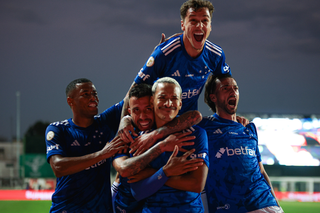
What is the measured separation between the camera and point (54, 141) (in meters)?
3.21

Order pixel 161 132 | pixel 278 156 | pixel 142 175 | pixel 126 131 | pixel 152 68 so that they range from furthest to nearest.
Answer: pixel 278 156
pixel 152 68
pixel 126 131
pixel 161 132
pixel 142 175

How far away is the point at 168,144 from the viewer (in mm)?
2490

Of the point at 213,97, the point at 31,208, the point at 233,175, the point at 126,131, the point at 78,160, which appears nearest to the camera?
the point at 126,131

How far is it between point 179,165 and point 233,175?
1.30 m

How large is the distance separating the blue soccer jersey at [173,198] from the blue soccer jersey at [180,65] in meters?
0.99

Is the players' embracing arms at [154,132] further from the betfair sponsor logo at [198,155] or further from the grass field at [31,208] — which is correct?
the grass field at [31,208]

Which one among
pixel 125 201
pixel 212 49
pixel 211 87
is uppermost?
pixel 212 49

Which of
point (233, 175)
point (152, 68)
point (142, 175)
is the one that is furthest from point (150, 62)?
point (233, 175)

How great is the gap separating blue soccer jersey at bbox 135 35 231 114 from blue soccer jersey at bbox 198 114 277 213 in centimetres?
56

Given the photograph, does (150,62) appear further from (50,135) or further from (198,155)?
(50,135)

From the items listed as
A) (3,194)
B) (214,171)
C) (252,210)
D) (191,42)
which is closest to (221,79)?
(191,42)

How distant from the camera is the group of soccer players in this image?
245 cm

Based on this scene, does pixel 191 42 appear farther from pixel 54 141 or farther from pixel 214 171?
pixel 54 141

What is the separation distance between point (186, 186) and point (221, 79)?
173cm
